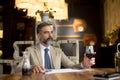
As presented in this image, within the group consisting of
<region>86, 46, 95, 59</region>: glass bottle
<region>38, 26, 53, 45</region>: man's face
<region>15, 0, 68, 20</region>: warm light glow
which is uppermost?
<region>15, 0, 68, 20</region>: warm light glow

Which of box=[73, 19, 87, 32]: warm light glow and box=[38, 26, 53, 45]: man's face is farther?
box=[73, 19, 87, 32]: warm light glow

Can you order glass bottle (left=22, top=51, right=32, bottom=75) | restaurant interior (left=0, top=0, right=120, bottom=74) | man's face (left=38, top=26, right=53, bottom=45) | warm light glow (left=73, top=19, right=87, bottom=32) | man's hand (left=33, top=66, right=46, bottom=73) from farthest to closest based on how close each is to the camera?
warm light glow (left=73, top=19, right=87, bottom=32)
restaurant interior (left=0, top=0, right=120, bottom=74)
man's face (left=38, top=26, right=53, bottom=45)
man's hand (left=33, top=66, right=46, bottom=73)
glass bottle (left=22, top=51, right=32, bottom=75)

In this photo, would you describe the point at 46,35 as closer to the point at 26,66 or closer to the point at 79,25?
the point at 26,66

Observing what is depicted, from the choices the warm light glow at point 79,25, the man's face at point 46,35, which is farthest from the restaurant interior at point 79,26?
the man's face at point 46,35

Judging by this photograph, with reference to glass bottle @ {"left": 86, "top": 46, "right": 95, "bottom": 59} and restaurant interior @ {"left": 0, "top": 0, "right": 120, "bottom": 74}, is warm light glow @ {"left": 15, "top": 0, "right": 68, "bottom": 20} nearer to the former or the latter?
glass bottle @ {"left": 86, "top": 46, "right": 95, "bottom": 59}

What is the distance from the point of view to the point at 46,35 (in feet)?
10.5

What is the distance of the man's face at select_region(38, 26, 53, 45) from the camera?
3157mm

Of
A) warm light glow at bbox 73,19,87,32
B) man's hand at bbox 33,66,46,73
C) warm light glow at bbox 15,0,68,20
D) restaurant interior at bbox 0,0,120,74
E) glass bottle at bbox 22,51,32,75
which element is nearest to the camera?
glass bottle at bbox 22,51,32,75

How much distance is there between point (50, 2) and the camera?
3910 mm

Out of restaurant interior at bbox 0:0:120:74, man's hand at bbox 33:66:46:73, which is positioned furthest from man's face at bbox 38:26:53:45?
restaurant interior at bbox 0:0:120:74

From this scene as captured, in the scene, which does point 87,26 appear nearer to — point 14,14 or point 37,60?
point 14,14

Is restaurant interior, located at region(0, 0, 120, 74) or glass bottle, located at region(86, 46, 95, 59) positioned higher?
restaurant interior, located at region(0, 0, 120, 74)

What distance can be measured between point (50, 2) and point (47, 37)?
919 millimetres

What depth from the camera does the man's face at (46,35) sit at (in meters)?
3.16
